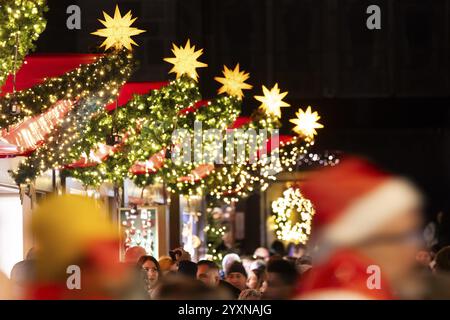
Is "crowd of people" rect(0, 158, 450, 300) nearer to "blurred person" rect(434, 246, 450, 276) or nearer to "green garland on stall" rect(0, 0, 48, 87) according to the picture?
"blurred person" rect(434, 246, 450, 276)

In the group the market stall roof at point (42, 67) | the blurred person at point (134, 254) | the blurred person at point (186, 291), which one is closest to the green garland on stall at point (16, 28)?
the market stall roof at point (42, 67)

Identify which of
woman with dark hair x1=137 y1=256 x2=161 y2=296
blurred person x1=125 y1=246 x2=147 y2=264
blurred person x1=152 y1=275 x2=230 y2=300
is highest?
blurred person x1=125 y1=246 x2=147 y2=264

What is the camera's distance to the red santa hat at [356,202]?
14.6ft

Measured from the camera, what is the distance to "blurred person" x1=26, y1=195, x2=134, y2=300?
4.69 m

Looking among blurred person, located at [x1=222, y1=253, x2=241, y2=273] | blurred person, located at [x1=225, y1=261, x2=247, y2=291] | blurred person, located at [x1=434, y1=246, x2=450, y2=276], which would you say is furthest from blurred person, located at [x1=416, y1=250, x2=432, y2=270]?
blurred person, located at [x1=222, y1=253, x2=241, y2=273]

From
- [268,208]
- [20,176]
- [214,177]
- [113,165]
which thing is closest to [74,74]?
[20,176]

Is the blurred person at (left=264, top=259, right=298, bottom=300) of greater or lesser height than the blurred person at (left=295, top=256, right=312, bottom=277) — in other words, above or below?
below

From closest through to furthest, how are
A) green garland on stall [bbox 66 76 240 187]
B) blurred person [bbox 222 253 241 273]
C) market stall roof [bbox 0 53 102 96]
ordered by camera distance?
market stall roof [bbox 0 53 102 96]
blurred person [bbox 222 253 241 273]
green garland on stall [bbox 66 76 240 187]

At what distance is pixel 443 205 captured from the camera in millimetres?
41125

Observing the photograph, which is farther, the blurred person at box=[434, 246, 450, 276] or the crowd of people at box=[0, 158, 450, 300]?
the blurred person at box=[434, 246, 450, 276]

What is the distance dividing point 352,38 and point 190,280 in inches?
1418

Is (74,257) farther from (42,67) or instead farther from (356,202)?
(42,67)

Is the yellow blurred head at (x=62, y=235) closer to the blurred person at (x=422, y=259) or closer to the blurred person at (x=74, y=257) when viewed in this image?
the blurred person at (x=74, y=257)
